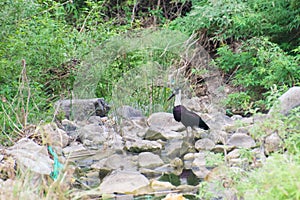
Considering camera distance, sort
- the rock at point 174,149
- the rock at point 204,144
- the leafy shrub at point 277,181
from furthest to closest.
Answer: the rock at point 204,144
the rock at point 174,149
the leafy shrub at point 277,181

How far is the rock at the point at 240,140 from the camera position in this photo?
198 inches

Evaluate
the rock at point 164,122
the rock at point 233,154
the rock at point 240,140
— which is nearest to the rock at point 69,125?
the rock at point 164,122

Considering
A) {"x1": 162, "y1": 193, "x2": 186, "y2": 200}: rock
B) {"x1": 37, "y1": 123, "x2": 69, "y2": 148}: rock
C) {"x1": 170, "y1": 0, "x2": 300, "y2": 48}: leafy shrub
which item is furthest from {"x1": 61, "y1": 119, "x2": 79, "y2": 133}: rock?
{"x1": 162, "y1": 193, "x2": 186, "y2": 200}: rock

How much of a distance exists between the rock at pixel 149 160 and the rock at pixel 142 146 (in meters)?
0.44

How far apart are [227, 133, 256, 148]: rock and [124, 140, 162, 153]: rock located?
0.70m

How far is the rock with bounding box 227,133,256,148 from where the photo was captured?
5.03 metres

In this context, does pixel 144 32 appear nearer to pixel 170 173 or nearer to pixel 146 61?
pixel 146 61

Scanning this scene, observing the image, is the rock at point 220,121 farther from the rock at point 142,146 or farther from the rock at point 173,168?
the rock at point 173,168

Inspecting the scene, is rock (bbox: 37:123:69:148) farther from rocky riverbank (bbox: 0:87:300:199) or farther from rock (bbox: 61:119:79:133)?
rock (bbox: 61:119:79:133)

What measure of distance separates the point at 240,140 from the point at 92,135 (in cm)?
162

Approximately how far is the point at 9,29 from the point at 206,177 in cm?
268

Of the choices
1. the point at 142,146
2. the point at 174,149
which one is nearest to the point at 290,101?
the point at 174,149

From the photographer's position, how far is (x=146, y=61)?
679 cm

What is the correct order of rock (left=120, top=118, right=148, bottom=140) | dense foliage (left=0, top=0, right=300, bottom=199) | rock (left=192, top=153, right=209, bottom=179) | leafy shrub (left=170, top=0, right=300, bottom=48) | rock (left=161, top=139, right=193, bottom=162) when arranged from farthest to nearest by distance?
leafy shrub (left=170, top=0, right=300, bottom=48) < rock (left=120, top=118, right=148, bottom=140) < dense foliage (left=0, top=0, right=300, bottom=199) < rock (left=161, top=139, right=193, bottom=162) < rock (left=192, top=153, right=209, bottom=179)
